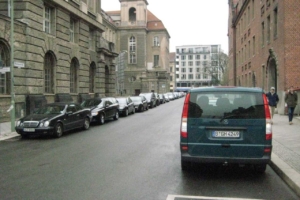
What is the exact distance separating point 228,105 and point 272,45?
1870cm

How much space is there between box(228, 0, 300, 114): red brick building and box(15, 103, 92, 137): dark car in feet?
40.9

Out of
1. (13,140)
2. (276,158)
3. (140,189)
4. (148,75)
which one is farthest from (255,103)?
(148,75)

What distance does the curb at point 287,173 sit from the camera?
224 inches

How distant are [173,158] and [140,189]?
285 centimetres

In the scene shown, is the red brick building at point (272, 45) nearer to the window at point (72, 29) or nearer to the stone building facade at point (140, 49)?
the window at point (72, 29)

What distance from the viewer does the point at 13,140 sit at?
12.3 metres

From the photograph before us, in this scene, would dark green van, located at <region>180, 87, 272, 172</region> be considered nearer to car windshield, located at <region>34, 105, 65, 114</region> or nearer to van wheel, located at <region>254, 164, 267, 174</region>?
van wheel, located at <region>254, 164, 267, 174</region>

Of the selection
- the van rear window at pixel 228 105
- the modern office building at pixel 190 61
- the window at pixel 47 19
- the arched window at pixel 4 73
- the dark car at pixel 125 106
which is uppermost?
the modern office building at pixel 190 61

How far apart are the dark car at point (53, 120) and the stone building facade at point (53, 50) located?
2324mm

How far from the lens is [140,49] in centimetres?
7512

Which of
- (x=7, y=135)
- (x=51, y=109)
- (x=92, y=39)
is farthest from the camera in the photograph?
(x=92, y=39)

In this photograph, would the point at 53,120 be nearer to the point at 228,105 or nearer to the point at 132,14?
the point at 228,105

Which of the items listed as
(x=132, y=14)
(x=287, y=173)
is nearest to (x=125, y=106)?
(x=287, y=173)

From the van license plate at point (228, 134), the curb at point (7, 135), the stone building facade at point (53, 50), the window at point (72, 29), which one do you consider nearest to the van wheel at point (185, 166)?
the van license plate at point (228, 134)
